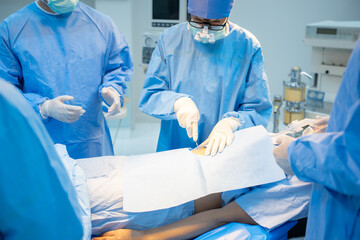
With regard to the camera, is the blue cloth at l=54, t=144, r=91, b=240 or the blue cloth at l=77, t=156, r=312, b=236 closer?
the blue cloth at l=54, t=144, r=91, b=240

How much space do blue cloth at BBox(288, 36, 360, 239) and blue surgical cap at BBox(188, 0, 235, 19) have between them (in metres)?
0.80

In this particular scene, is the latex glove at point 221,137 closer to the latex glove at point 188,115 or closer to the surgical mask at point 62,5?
the latex glove at point 188,115

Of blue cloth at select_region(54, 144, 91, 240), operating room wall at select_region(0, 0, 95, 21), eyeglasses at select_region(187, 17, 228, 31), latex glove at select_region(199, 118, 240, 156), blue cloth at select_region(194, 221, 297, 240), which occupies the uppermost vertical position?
operating room wall at select_region(0, 0, 95, 21)

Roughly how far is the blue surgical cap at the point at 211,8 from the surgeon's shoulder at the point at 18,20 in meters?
0.91

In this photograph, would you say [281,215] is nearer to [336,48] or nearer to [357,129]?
[357,129]

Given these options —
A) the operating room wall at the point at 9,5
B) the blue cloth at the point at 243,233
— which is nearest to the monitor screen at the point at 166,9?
the operating room wall at the point at 9,5

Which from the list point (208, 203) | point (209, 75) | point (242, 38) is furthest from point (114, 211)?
point (242, 38)

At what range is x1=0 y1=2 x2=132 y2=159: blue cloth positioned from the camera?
1.86m

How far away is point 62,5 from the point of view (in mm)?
1813

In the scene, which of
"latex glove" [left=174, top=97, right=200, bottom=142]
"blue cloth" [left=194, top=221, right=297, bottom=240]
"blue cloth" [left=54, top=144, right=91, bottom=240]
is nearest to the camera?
"blue cloth" [left=54, top=144, right=91, bottom=240]

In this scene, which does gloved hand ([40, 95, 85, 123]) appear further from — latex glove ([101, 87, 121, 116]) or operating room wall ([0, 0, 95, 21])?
operating room wall ([0, 0, 95, 21])

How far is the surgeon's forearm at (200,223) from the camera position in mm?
1491

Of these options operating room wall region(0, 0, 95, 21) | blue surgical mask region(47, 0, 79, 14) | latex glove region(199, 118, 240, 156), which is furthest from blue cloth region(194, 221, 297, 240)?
operating room wall region(0, 0, 95, 21)

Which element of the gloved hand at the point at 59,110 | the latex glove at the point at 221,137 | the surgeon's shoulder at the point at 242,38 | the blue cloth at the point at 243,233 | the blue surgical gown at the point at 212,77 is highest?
the surgeon's shoulder at the point at 242,38
